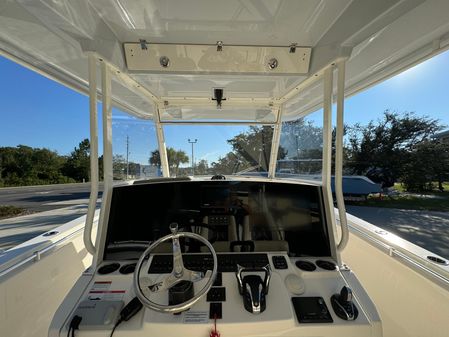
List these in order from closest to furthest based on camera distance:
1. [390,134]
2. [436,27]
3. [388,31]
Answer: [436,27] → [388,31] → [390,134]

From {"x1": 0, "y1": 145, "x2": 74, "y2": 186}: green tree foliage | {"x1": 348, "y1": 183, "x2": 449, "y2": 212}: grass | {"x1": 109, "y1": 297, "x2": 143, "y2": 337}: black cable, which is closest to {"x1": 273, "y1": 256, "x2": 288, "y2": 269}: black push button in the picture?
{"x1": 109, "y1": 297, "x2": 143, "y2": 337}: black cable

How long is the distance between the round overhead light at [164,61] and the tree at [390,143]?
27.8ft

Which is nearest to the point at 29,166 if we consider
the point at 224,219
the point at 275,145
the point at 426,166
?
the point at 275,145

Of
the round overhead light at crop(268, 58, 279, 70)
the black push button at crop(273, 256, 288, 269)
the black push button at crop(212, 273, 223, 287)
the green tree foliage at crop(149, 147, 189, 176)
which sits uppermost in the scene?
the round overhead light at crop(268, 58, 279, 70)

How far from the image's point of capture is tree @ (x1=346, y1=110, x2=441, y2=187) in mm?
8797

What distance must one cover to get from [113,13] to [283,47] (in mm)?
1059

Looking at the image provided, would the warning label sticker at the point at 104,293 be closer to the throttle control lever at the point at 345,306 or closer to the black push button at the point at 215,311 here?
the black push button at the point at 215,311

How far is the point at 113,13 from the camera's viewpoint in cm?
122

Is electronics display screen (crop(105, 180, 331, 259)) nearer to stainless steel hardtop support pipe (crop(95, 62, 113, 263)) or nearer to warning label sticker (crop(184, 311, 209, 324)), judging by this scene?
stainless steel hardtop support pipe (crop(95, 62, 113, 263))

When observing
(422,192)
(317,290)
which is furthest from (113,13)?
→ (422,192)

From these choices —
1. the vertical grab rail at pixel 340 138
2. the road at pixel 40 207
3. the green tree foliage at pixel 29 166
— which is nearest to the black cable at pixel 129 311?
the vertical grab rail at pixel 340 138

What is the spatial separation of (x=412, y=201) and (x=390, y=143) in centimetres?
416

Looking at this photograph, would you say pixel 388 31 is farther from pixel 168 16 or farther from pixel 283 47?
pixel 168 16

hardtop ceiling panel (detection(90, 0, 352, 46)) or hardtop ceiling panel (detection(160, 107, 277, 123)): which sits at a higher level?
hardtop ceiling panel (detection(90, 0, 352, 46))
